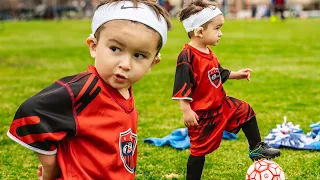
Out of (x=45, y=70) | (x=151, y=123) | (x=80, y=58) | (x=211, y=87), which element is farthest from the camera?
(x=80, y=58)

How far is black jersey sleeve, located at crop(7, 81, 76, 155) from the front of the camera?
2.53 metres

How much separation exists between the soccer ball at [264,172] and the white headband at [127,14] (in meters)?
1.74

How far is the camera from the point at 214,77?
4441mm

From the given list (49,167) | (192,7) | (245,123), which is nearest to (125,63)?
(49,167)

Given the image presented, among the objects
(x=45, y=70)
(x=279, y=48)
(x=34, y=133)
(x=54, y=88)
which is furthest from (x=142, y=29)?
(x=279, y=48)

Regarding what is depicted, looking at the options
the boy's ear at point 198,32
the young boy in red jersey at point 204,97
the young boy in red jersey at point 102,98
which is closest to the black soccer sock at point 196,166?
the young boy in red jersey at point 204,97

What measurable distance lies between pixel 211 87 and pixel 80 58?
11773mm

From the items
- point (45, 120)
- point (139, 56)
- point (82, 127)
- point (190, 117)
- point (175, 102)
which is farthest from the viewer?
point (175, 102)

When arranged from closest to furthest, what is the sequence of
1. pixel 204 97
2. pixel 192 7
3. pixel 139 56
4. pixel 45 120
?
pixel 45 120 < pixel 139 56 < pixel 204 97 < pixel 192 7

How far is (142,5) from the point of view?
280cm

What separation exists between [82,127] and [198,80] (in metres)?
1.81

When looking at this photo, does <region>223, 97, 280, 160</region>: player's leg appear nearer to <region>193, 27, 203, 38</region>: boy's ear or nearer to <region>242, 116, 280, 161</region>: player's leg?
<region>242, 116, 280, 161</region>: player's leg

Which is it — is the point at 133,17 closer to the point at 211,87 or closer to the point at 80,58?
the point at 211,87

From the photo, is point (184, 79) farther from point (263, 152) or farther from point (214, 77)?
point (263, 152)
